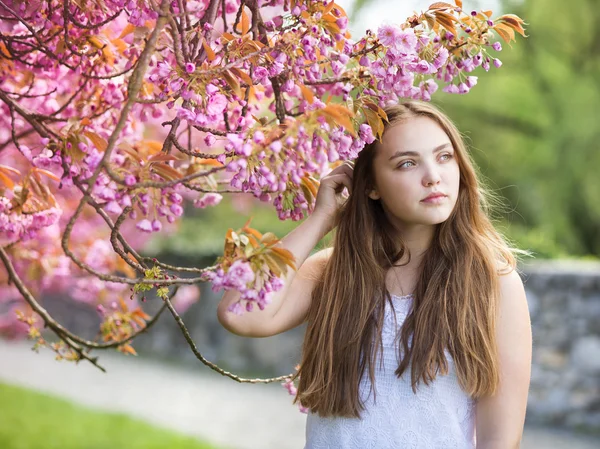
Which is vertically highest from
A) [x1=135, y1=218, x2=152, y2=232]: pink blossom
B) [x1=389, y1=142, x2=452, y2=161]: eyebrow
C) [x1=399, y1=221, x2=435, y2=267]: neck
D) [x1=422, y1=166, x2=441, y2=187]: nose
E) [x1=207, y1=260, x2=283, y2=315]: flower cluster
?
[x1=389, y1=142, x2=452, y2=161]: eyebrow

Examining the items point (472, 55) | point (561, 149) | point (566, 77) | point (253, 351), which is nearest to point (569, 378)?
point (253, 351)

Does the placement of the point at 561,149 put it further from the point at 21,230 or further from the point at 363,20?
the point at 21,230

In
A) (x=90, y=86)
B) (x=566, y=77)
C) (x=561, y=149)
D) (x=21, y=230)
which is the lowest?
(x=21, y=230)

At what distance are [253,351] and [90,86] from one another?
5.60 metres

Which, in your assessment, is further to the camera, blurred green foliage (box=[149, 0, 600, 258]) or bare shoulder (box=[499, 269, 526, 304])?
blurred green foliage (box=[149, 0, 600, 258])

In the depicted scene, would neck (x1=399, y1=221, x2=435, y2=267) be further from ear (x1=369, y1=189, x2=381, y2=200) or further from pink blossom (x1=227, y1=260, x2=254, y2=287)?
pink blossom (x1=227, y1=260, x2=254, y2=287)

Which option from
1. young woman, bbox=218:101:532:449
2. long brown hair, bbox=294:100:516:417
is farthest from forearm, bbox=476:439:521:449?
long brown hair, bbox=294:100:516:417

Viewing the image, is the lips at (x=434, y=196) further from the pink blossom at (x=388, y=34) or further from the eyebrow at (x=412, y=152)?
the pink blossom at (x=388, y=34)

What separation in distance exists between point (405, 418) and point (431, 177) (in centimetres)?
59

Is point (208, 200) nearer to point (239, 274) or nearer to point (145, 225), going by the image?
point (145, 225)

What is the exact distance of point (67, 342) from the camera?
2369mm

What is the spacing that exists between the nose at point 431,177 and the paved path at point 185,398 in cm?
367

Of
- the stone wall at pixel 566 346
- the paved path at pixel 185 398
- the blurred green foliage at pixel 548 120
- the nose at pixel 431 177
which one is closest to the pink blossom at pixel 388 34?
the nose at pixel 431 177

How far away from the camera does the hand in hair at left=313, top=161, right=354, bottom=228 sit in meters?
2.15
